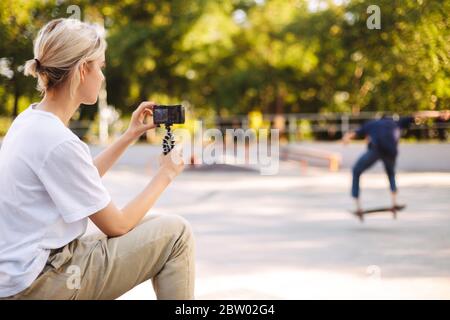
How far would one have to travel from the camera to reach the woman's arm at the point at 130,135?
7.29 feet

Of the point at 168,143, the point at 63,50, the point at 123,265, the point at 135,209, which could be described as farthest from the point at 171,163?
the point at 63,50

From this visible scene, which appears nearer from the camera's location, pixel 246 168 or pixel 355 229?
pixel 355 229

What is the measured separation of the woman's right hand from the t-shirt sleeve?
27cm

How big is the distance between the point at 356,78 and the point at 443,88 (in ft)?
75.3

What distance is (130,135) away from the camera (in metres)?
2.25

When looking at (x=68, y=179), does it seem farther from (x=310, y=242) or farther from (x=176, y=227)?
(x=310, y=242)

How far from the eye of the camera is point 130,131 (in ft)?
7.38

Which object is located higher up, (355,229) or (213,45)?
(213,45)

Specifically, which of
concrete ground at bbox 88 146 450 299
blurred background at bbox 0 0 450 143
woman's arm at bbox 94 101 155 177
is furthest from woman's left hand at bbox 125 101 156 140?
blurred background at bbox 0 0 450 143

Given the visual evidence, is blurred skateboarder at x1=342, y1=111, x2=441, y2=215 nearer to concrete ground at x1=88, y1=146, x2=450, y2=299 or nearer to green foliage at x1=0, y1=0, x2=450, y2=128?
concrete ground at x1=88, y1=146, x2=450, y2=299

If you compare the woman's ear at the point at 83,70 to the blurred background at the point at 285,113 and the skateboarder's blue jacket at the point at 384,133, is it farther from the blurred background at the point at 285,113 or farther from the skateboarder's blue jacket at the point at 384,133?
the skateboarder's blue jacket at the point at 384,133

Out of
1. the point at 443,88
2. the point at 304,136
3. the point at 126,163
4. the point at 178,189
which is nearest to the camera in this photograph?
the point at 443,88
